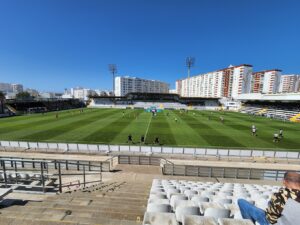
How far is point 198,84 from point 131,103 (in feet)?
301

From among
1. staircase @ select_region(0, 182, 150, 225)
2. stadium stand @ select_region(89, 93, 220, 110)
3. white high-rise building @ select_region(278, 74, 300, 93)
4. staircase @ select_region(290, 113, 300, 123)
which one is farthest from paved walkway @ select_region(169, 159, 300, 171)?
white high-rise building @ select_region(278, 74, 300, 93)

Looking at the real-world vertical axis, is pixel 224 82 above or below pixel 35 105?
above

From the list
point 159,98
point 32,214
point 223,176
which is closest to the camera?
point 32,214

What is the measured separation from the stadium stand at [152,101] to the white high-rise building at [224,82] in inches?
442

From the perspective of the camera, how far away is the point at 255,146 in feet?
74.8

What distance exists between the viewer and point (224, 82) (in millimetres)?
130250

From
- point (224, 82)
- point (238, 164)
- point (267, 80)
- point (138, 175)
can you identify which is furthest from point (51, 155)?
point (267, 80)

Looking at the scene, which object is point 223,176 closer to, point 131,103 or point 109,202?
point 109,202

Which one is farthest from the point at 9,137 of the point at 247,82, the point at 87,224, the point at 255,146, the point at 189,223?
the point at 247,82

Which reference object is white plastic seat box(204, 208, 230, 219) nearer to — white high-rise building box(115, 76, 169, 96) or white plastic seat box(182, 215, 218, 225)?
white plastic seat box(182, 215, 218, 225)

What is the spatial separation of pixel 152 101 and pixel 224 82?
67.2 metres

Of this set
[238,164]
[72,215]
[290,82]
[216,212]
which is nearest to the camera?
[216,212]

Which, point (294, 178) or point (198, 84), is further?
point (198, 84)

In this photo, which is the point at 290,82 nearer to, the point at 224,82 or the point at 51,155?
the point at 224,82
